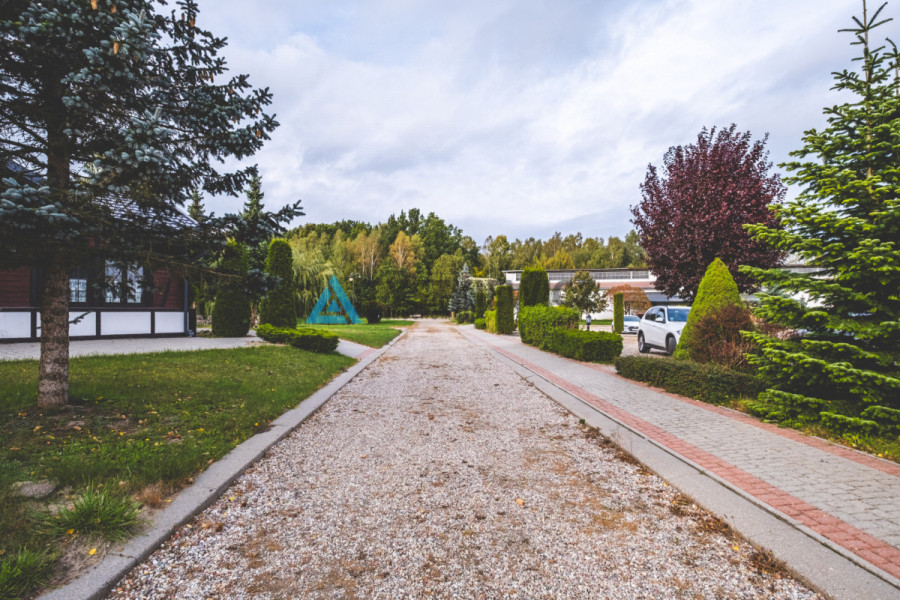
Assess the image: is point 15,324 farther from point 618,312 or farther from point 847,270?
point 618,312

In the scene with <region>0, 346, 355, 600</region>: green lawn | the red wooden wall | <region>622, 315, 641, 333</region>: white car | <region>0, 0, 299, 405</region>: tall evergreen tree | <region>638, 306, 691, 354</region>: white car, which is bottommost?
<region>622, 315, 641, 333</region>: white car

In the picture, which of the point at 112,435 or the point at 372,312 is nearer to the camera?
the point at 112,435

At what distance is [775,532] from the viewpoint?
2.71 meters

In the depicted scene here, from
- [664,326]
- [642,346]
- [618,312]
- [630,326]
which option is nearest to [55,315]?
[664,326]

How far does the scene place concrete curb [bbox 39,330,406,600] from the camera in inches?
83.7

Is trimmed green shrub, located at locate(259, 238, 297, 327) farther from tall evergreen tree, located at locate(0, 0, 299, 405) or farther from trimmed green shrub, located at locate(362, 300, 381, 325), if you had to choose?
trimmed green shrub, located at locate(362, 300, 381, 325)

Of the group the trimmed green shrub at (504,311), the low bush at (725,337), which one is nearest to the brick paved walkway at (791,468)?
the low bush at (725,337)

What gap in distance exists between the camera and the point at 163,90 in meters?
4.53

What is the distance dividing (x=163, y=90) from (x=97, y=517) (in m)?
4.32

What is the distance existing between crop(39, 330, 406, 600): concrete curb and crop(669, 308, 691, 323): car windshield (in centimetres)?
1178

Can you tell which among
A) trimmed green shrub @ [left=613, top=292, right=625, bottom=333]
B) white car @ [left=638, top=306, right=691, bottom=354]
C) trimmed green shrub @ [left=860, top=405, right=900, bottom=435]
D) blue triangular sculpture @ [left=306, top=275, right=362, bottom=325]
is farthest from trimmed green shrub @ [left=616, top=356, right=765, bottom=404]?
blue triangular sculpture @ [left=306, top=275, right=362, bottom=325]

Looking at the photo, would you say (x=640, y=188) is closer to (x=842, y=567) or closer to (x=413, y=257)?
(x=842, y=567)

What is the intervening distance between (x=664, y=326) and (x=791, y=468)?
32.2 feet

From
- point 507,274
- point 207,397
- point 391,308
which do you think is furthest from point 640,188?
point 391,308
